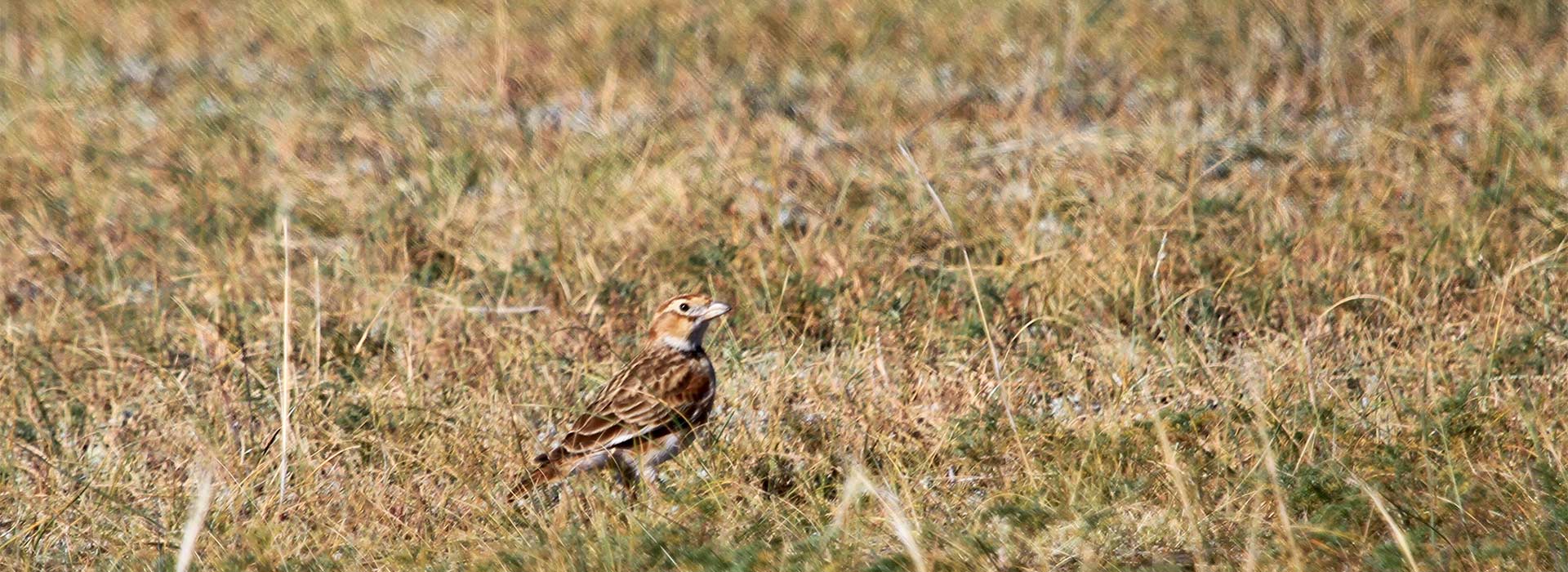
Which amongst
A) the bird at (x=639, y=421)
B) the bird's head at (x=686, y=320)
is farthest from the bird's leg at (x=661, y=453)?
the bird's head at (x=686, y=320)

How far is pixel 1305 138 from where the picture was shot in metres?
7.95

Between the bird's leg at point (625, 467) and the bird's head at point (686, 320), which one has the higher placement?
the bird's head at point (686, 320)

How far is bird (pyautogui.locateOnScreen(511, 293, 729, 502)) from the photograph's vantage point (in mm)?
4984

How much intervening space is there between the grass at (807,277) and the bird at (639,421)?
97 millimetres

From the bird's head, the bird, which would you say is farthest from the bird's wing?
the bird's head

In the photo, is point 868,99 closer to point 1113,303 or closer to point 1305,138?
point 1305,138

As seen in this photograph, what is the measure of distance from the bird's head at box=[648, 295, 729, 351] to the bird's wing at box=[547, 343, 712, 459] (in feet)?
0.40

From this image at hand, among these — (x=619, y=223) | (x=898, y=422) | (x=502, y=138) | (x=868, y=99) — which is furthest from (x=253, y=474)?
(x=868, y=99)

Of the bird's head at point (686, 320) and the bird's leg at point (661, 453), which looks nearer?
the bird's leg at point (661, 453)

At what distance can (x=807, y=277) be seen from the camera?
6.53 meters

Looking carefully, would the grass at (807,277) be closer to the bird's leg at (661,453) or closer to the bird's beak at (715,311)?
the bird's leg at (661,453)

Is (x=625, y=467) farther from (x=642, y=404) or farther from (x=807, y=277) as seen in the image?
(x=807, y=277)

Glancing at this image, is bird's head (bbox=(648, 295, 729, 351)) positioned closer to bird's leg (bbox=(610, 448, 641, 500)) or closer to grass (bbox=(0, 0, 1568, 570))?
grass (bbox=(0, 0, 1568, 570))

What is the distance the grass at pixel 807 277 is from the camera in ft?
14.8
